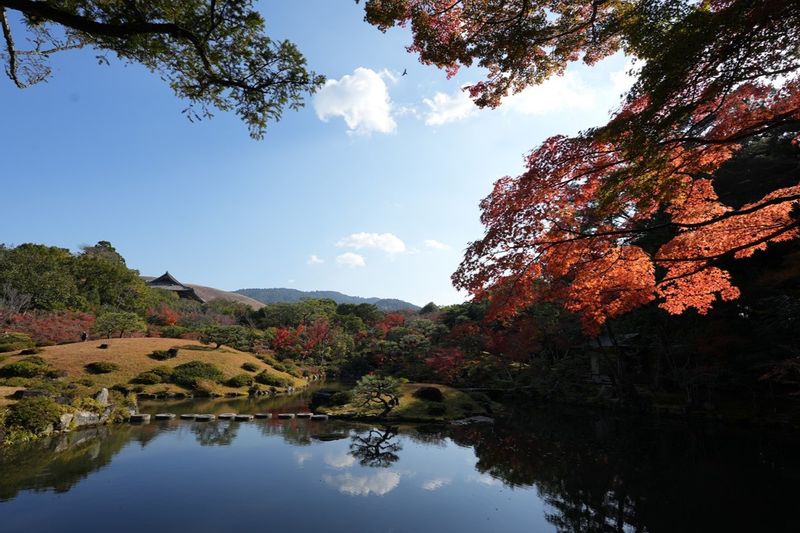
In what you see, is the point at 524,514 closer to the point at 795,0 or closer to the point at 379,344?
the point at 795,0

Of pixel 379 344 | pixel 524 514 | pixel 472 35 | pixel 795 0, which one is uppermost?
pixel 472 35

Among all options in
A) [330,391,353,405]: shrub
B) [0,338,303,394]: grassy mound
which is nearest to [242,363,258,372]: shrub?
[0,338,303,394]: grassy mound

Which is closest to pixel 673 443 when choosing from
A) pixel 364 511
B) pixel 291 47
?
pixel 364 511

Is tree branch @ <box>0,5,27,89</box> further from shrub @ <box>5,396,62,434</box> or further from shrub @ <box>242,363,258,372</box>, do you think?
shrub @ <box>242,363,258,372</box>

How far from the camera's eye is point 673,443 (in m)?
11.8

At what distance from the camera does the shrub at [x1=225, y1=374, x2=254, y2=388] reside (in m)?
22.0

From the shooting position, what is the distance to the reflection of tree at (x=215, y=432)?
10695 mm

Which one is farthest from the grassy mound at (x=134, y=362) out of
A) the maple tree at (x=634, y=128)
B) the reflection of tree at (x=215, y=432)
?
the maple tree at (x=634, y=128)

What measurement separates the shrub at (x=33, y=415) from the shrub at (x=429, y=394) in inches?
475

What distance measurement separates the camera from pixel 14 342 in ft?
69.4

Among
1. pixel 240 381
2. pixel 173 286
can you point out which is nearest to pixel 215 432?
pixel 240 381

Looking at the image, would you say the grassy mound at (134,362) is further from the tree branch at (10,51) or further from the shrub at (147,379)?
the tree branch at (10,51)

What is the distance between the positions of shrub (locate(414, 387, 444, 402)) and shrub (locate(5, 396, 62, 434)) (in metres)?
12.1

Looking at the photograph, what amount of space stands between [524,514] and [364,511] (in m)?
2.77
